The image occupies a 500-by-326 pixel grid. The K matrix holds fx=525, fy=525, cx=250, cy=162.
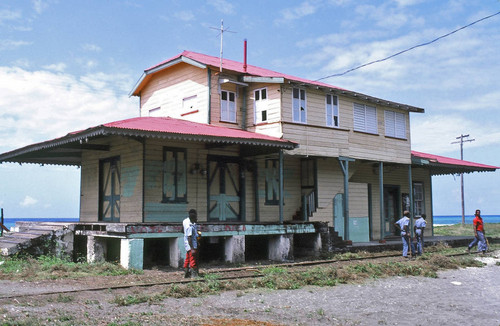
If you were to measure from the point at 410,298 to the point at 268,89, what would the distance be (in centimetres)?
1060

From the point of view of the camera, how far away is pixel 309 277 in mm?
12023

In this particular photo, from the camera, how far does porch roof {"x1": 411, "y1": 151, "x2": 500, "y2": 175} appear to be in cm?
2464

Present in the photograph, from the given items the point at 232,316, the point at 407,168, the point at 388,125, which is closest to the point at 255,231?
the point at 232,316

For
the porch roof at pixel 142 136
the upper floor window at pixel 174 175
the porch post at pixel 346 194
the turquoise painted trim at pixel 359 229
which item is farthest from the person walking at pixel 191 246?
the turquoise painted trim at pixel 359 229

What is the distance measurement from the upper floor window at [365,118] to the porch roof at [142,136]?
5.30 m

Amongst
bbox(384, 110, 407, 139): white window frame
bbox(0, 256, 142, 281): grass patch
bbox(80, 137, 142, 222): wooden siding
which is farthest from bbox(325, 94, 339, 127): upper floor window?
bbox(0, 256, 142, 281): grass patch

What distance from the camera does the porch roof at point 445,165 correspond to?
970 inches

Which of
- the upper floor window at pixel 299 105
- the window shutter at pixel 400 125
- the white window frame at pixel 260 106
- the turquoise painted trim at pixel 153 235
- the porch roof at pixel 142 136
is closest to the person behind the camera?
the turquoise painted trim at pixel 153 235

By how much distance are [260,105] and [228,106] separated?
50.0 inches

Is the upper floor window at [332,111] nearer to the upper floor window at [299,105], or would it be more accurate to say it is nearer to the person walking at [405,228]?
the upper floor window at [299,105]

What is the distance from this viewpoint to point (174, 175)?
1686 centimetres

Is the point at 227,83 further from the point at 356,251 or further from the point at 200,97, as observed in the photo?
the point at 356,251

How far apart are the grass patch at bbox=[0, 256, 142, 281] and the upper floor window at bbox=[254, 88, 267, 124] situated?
8.19 metres

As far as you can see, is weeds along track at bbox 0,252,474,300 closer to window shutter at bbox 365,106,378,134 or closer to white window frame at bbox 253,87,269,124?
white window frame at bbox 253,87,269,124
